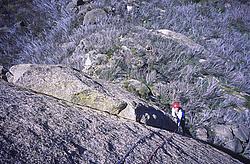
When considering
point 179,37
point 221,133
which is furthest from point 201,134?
point 179,37

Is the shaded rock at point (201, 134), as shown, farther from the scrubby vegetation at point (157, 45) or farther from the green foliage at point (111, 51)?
the green foliage at point (111, 51)

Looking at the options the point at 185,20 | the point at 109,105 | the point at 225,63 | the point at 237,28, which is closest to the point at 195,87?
the point at 225,63

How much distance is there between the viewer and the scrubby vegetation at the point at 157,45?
4.02 metres

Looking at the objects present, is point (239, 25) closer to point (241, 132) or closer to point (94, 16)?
point (94, 16)

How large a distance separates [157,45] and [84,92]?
8.20 ft

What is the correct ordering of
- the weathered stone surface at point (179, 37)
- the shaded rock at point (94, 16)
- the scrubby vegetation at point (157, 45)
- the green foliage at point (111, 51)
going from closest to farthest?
the scrubby vegetation at point (157, 45)
the green foliage at point (111, 51)
the weathered stone surface at point (179, 37)
the shaded rock at point (94, 16)

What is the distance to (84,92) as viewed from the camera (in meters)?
2.78

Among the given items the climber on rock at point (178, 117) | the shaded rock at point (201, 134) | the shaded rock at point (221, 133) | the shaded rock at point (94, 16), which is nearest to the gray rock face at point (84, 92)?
the climber on rock at point (178, 117)

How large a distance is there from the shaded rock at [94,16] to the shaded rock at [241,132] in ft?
12.4

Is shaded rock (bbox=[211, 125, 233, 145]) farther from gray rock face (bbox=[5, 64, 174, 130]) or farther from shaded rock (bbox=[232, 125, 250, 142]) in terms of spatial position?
gray rock face (bbox=[5, 64, 174, 130])

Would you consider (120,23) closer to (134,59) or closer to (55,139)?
(134,59)

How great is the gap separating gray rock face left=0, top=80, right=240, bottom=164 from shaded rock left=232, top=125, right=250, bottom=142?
2.67 feet

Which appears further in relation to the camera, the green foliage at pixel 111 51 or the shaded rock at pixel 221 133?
the green foliage at pixel 111 51

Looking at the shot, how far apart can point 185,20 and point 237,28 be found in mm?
Result: 1504
